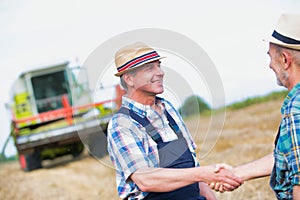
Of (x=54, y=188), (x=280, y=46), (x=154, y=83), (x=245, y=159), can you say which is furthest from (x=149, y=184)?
(x=54, y=188)

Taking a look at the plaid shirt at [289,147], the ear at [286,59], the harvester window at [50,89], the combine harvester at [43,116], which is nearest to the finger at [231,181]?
the plaid shirt at [289,147]

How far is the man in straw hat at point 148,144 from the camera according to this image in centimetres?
287

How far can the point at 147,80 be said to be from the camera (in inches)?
119

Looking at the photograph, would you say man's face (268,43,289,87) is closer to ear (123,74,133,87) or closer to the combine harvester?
ear (123,74,133,87)

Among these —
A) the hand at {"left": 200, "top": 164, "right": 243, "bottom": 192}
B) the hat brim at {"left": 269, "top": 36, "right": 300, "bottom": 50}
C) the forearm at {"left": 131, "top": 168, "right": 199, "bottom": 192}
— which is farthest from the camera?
the hand at {"left": 200, "top": 164, "right": 243, "bottom": 192}

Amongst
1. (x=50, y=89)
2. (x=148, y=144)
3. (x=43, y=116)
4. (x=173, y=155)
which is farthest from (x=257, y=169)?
(x=50, y=89)

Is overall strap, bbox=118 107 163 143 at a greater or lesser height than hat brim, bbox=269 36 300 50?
lesser

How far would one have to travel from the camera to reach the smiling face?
3002 millimetres

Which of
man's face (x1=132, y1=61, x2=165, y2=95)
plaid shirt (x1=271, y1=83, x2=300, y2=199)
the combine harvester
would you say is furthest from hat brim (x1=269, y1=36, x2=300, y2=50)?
the combine harvester

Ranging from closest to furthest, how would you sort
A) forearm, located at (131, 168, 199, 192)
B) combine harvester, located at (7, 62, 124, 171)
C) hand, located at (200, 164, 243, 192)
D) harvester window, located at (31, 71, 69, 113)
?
forearm, located at (131, 168, 199, 192) < hand, located at (200, 164, 243, 192) < combine harvester, located at (7, 62, 124, 171) < harvester window, located at (31, 71, 69, 113)

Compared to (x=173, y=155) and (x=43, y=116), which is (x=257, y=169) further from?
(x=43, y=116)

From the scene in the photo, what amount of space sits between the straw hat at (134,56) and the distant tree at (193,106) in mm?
305

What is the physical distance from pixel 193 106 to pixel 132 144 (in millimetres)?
469

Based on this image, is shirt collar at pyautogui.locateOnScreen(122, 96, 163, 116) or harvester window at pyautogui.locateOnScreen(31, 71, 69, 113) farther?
harvester window at pyautogui.locateOnScreen(31, 71, 69, 113)
